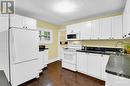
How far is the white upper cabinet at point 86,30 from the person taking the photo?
3.65 m

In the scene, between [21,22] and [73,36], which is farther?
[73,36]

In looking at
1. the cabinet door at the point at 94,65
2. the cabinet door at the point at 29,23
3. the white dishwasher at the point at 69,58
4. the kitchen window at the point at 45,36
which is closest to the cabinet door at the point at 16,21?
the cabinet door at the point at 29,23

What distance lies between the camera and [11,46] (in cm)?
230

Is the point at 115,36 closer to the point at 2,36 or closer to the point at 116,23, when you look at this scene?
the point at 116,23

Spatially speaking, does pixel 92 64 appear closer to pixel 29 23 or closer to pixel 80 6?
pixel 80 6

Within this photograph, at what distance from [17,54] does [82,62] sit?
2307mm

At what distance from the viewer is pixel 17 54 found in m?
2.38

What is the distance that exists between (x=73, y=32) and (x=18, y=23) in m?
2.47

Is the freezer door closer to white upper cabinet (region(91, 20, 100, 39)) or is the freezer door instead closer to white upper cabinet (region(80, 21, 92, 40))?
white upper cabinet (region(80, 21, 92, 40))

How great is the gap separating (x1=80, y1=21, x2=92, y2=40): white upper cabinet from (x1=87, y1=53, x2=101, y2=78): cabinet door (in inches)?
35.4

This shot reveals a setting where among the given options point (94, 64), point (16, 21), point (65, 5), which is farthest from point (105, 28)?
point (16, 21)

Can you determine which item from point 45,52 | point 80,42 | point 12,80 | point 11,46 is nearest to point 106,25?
point 80,42

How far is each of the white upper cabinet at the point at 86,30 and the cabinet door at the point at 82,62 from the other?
79cm

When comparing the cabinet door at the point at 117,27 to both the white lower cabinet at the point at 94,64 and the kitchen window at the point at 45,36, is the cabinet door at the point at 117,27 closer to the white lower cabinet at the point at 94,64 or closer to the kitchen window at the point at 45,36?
the white lower cabinet at the point at 94,64
